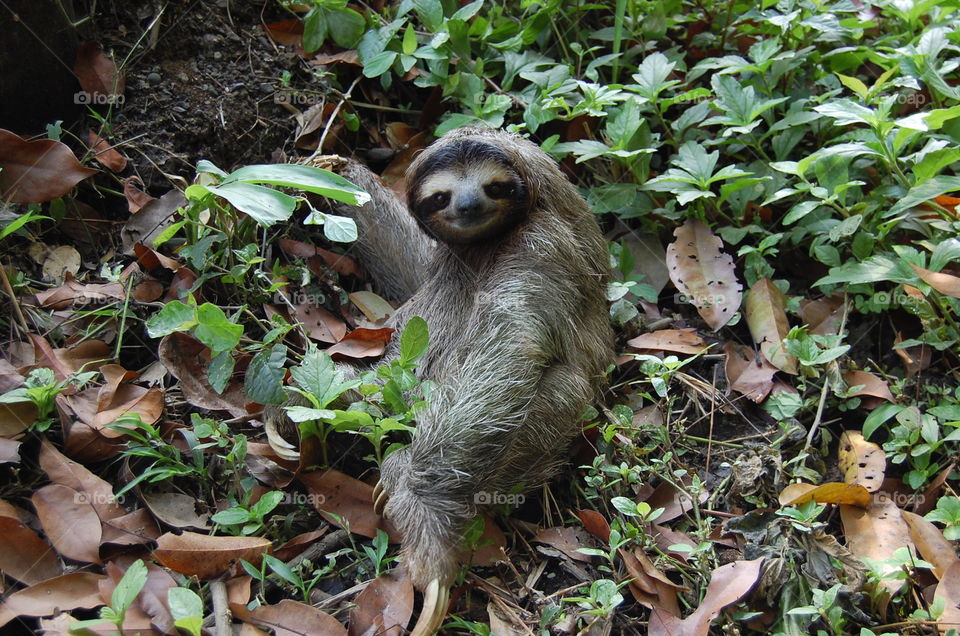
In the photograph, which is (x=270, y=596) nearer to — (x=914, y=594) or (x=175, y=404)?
(x=175, y=404)

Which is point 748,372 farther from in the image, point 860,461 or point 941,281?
point 941,281

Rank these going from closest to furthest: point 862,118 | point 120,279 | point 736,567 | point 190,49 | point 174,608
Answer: point 174,608, point 736,567, point 120,279, point 862,118, point 190,49

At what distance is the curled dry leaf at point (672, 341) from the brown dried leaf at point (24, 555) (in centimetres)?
383

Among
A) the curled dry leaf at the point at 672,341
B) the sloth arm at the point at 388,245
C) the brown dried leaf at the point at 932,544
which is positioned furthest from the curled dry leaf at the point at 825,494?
the sloth arm at the point at 388,245

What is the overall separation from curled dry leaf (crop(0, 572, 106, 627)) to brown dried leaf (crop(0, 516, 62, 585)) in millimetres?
113

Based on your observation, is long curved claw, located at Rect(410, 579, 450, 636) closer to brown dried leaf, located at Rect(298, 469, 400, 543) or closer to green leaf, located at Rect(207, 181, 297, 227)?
brown dried leaf, located at Rect(298, 469, 400, 543)

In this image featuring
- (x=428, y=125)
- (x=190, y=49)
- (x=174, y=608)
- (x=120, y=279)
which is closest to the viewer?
(x=174, y=608)

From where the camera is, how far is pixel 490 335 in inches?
194

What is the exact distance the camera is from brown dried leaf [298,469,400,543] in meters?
4.60

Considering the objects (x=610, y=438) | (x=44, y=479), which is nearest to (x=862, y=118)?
(x=610, y=438)

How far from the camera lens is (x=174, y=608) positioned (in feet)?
12.1

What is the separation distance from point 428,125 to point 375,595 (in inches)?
166

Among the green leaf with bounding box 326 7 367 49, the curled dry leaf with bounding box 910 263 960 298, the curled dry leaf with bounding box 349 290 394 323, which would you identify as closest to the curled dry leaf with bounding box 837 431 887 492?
the curled dry leaf with bounding box 910 263 960 298

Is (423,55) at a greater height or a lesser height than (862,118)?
greater
